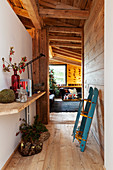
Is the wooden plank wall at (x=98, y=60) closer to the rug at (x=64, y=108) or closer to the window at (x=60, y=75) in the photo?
the rug at (x=64, y=108)

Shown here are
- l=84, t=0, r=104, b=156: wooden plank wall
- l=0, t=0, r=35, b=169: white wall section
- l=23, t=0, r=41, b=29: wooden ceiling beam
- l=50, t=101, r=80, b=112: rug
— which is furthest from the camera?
l=50, t=101, r=80, b=112: rug

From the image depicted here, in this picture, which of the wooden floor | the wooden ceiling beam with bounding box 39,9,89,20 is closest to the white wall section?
the wooden floor

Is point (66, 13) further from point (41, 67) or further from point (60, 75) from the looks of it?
point (60, 75)

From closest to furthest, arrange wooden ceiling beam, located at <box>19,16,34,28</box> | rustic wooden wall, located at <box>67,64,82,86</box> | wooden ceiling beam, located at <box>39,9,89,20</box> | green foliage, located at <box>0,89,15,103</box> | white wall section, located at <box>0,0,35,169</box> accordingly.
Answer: green foliage, located at <box>0,89,15,103</box> → white wall section, located at <box>0,0,35,169</box> → wooden ceiling beam, located at <box>39,9,89,20</box> → wooden ceiling beam, located at <box>19,16,34,28</box> → rustic wooden wall, located at <box>67,64,82,86</box>

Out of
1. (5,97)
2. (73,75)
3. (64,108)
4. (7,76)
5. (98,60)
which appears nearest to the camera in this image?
(5,97)

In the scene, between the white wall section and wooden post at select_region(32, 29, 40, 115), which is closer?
the white wall section

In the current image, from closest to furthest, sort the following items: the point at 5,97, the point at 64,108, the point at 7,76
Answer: the point at 5,97 → the point at 7,76 → the point at 64,108

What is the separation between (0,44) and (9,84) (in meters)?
0.59

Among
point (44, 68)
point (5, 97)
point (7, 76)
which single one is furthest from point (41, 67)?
point (5, 97)

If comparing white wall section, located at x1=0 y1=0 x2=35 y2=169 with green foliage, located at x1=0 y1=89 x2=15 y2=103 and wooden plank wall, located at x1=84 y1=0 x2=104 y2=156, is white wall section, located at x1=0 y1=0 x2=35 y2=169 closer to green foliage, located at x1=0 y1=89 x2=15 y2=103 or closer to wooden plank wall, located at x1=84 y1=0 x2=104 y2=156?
green foliage, located at x1=0 y1=89 x2=15 y2=103

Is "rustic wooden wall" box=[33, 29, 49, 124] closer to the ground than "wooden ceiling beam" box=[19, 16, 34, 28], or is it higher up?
closer to the ground

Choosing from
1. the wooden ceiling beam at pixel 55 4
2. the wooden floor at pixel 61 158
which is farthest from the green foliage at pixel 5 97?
the wooden ceiling beam at pixel 55 4

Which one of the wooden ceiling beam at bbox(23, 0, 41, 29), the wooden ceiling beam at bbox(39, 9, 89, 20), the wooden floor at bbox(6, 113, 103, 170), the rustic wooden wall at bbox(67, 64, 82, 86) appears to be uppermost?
the wooden ceiling beam at bbox(39, 9, 89, 20)

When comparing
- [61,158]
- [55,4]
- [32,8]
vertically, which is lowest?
[61,158]
